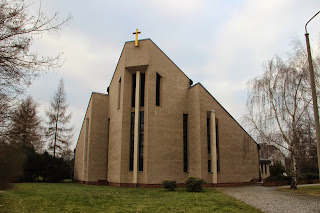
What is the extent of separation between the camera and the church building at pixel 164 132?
22156mm

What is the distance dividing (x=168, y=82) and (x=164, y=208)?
15.2 m

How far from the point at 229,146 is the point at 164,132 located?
6.67 m

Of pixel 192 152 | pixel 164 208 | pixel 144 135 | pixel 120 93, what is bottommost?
pixel 164 208

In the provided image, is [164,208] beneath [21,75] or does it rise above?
beneath

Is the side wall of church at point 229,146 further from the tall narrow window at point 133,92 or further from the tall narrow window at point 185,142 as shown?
the tall narrow window at point 133,92

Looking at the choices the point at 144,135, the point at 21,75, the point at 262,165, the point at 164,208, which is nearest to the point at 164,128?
the point at 144,135

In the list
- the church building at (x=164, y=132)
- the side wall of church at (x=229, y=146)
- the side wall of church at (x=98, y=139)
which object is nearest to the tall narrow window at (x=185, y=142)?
the church building at (x=164, y=132)

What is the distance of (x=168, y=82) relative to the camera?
24312 mm

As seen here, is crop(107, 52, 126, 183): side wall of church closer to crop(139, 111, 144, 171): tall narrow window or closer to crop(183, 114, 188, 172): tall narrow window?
crop(139, 111, 144, 171): tall narrow window

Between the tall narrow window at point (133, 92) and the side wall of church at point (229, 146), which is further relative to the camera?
the tall narrow window at point (133, 92)

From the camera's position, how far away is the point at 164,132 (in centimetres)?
2277

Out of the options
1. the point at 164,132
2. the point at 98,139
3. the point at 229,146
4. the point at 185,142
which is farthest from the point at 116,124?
the point at 229,146

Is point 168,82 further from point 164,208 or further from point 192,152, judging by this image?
point 164,208

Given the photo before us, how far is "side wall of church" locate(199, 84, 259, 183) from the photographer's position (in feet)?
76.6
